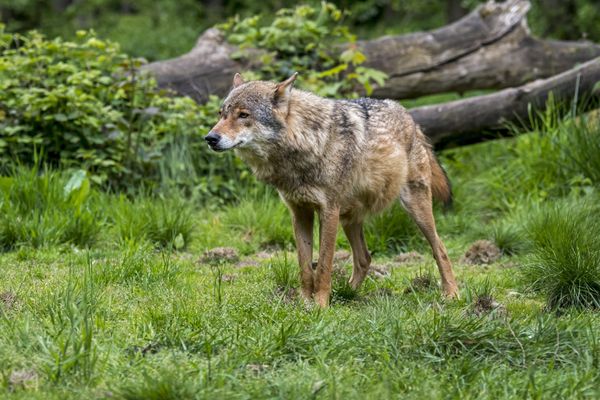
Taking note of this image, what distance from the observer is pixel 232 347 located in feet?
14.3

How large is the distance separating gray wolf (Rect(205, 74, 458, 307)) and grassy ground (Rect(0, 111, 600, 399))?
0.96 feet

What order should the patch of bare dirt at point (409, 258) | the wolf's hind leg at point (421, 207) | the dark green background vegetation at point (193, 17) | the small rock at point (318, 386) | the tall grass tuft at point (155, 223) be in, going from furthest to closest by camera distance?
the dark green background vegetation at point (193, 17)
the patch of bare dirt at point (409, 258)
the tall grass tuft at point (155, 223)
the wolf's hind leg at point (421, 207)
the small rock at point (318, 386)

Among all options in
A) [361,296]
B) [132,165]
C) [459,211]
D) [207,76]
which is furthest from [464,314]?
[207,76]

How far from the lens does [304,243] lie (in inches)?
242

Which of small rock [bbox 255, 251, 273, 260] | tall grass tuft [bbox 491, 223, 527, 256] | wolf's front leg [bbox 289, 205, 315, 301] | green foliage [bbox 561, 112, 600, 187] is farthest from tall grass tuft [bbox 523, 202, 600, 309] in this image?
small rock [bbox 255, 251, 273, 260]

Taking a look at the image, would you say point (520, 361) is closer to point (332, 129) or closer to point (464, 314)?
point (464, 314)

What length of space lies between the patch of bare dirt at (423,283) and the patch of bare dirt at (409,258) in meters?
1.09

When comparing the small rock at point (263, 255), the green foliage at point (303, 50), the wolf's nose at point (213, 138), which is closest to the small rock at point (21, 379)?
the wolf's nose at point (213, 138)

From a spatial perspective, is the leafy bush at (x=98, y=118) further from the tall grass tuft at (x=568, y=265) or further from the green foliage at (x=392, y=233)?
the tall grass tuft at (x=568, y=265)

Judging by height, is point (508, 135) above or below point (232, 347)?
below

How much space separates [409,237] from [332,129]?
231 centimetres

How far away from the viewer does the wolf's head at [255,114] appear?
18.7 feet

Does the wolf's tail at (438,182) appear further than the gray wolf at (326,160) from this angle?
Yes

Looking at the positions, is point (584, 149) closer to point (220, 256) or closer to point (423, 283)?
point (423, 283)
